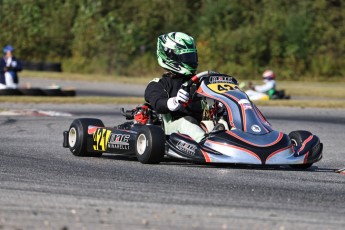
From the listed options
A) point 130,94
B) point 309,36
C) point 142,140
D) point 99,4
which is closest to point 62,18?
point 99,4

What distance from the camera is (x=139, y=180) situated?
7402mm

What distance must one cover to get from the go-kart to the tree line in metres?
24.0

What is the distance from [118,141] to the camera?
937 centimetres

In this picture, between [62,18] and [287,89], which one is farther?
[62,18]

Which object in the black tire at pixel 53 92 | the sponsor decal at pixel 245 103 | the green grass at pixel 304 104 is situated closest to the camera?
the sponsor decal at pixel 245 103

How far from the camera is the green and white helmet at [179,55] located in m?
9.62

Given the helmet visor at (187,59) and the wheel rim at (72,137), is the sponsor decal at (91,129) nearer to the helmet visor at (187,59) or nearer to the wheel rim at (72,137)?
the wheel rim at (72,137)

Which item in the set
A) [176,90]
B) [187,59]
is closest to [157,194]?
[176,90]

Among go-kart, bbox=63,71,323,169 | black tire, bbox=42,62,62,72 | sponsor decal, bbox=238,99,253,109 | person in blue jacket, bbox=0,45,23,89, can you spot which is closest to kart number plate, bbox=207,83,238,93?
go-kart, bbox=63,71,323,169

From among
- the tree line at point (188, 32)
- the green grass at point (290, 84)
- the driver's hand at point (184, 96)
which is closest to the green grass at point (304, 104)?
the green grass at point (290, 84)

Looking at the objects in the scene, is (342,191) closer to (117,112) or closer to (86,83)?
(117,112)

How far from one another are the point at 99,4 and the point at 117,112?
22.6m

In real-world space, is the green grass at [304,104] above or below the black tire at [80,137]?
below

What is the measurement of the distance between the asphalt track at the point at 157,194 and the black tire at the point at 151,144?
0.12m
